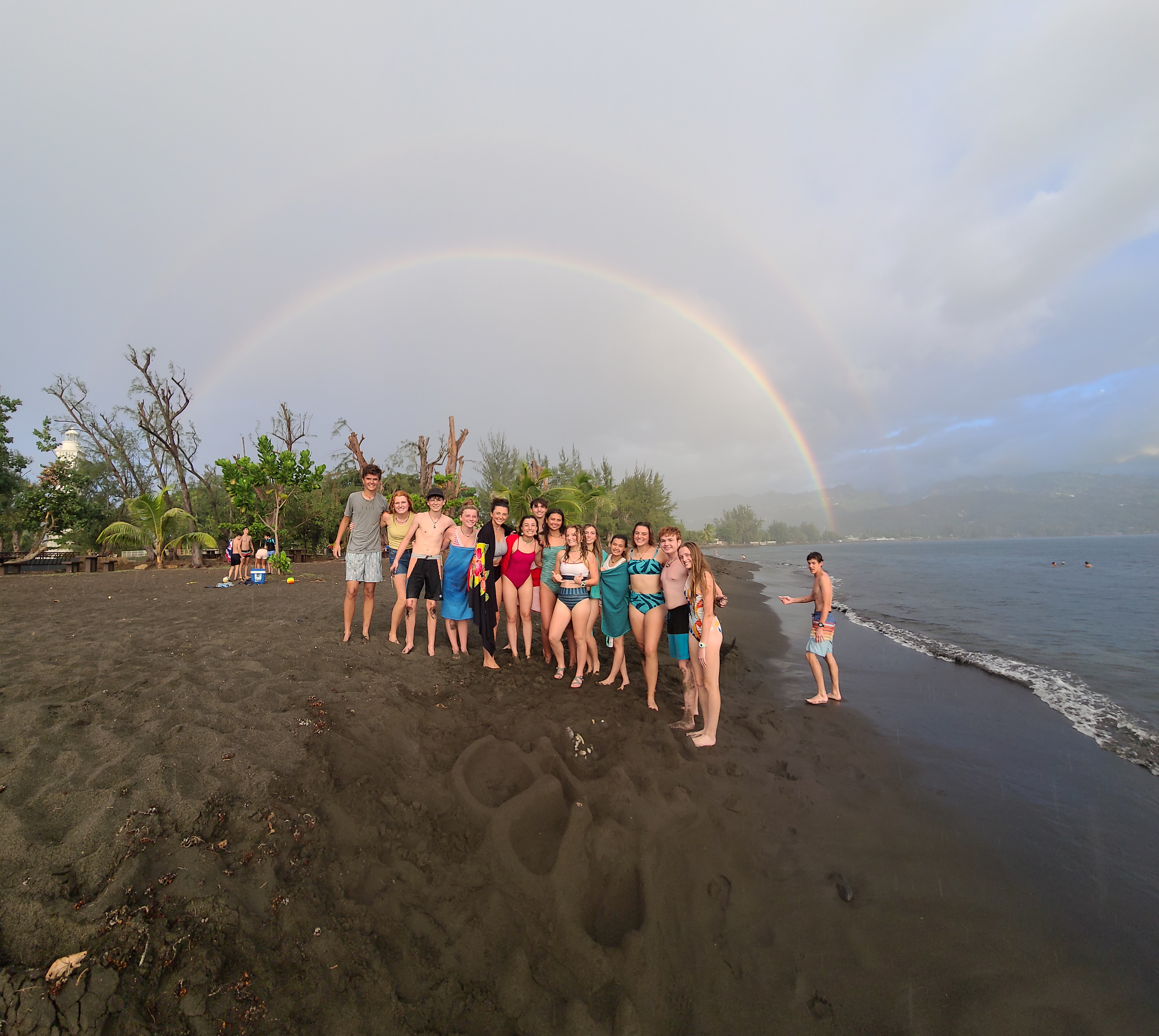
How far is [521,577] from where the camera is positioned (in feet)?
20.8

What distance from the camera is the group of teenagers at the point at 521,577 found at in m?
5.65

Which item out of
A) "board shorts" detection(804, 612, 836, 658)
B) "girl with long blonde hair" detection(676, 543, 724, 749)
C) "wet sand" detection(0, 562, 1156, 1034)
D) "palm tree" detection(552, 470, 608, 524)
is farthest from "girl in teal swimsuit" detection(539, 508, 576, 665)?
"palm tree" detection(552, 470, 608, 524)

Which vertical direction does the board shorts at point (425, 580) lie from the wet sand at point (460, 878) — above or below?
above

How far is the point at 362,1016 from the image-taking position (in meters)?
2.17

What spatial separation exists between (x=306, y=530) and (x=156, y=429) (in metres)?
10.4

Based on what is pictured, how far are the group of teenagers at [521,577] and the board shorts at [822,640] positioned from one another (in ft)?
6.59

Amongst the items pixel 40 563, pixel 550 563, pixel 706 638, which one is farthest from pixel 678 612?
pixel 40 563

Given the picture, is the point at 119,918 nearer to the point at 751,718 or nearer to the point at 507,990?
the point at 507,990

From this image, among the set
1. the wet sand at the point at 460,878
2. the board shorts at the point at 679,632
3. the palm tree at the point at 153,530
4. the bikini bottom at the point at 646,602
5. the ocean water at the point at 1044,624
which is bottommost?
the ocean water at the point at 1044,624

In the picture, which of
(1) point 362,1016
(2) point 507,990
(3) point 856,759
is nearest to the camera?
(1) point 362,1016

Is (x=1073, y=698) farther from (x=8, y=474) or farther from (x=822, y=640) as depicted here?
(x=8, y=474)

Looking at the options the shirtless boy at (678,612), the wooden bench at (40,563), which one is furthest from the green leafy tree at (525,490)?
the wooden bench at (40,563)

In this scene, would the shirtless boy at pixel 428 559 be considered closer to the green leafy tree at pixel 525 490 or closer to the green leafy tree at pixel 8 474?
the green leafy tree at pixel 525 490

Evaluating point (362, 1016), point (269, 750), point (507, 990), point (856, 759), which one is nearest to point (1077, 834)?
point (856, 759)
